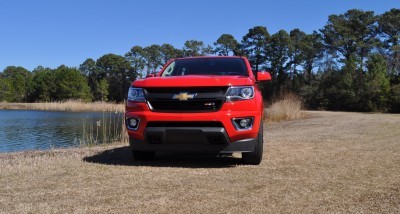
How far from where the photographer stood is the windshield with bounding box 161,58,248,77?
6.23m

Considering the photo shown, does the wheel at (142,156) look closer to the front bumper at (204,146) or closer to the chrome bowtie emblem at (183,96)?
the front bumper at (204,146)

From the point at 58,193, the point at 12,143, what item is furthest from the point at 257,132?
the point at 12,143

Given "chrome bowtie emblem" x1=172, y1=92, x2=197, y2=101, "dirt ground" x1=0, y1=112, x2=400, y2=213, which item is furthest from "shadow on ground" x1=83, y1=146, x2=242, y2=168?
"chrome bowtie emblem" x1=172, y1=92, x2=197, y2=101

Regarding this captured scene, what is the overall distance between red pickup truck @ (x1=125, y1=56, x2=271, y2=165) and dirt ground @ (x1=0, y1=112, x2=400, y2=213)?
1.17 feet

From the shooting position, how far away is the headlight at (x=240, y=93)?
494 centimetres

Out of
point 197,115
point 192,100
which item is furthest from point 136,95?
point 197,115

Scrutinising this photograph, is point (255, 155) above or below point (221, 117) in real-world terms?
below

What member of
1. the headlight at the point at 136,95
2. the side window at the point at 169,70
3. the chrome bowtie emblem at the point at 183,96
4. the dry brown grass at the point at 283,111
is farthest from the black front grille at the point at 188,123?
the dry brown grass at the point at 283,111

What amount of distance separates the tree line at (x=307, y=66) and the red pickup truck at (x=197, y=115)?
3266 mm

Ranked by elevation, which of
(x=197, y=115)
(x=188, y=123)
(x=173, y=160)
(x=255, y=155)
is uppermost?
(x=197, y=115)

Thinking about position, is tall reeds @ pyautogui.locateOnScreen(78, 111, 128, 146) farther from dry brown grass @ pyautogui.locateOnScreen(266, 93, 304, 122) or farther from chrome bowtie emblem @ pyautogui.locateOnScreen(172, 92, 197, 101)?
dry brown grass @ pyautogui.locateOnScreen(266, 93, 304, 122)

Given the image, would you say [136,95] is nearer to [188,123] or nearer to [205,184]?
[188,123]

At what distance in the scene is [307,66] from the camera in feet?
202

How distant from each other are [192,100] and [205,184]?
1.18m
